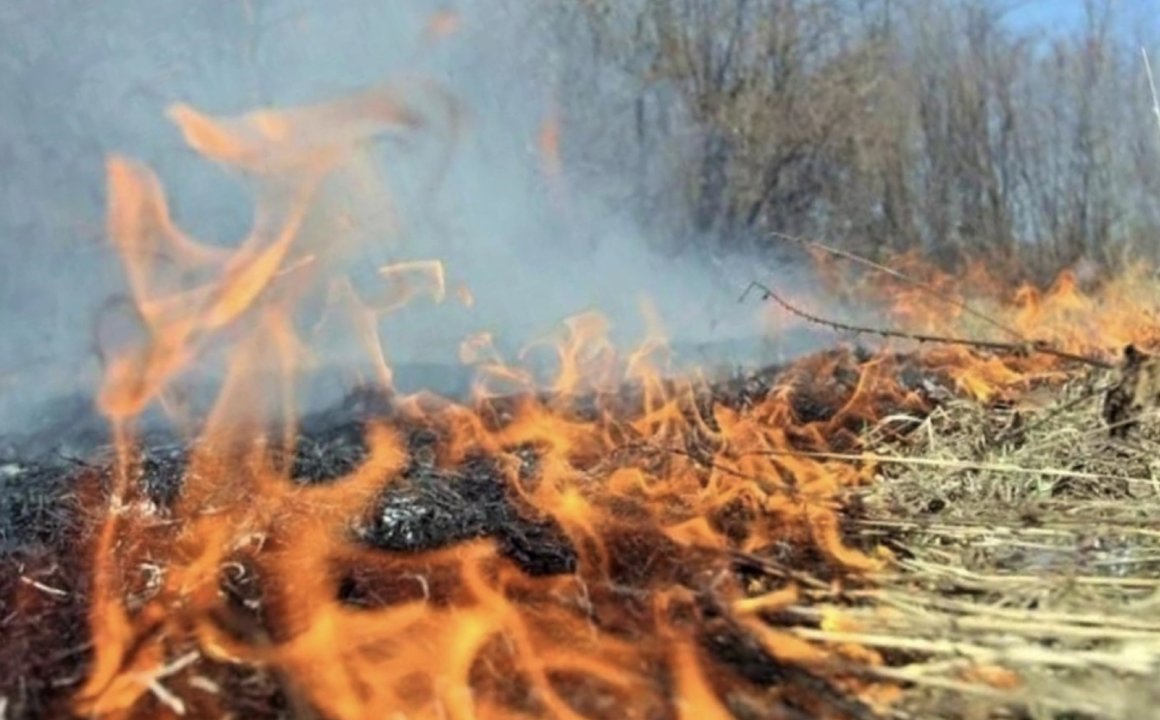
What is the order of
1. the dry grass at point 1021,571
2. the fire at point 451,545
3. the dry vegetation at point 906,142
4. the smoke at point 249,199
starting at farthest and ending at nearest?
the dry vegetation at point 906,142 < the smoke at point 249,199 < the fire at point 451,545 < the dry grass at point 1021,571

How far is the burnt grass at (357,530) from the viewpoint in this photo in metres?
2.45

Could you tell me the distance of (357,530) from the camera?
376cm

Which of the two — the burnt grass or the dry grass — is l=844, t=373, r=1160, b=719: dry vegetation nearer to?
the dry grass

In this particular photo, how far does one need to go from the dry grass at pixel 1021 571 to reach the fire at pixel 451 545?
0.13 metres

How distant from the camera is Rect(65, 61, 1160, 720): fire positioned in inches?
96.3

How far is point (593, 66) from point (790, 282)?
3526 millimetres

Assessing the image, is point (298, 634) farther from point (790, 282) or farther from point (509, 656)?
point (790, 282)

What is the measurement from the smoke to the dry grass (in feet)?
16.3

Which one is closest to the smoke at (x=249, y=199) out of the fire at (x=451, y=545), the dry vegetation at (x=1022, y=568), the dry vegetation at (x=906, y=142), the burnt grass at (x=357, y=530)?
the fire at (x=451, y=545)

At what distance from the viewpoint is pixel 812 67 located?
1650 cm

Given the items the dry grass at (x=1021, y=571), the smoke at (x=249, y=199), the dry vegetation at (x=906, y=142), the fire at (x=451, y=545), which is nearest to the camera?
the dry grass at (x=1021, y=571)

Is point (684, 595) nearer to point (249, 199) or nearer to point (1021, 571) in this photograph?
point (1021, 571)

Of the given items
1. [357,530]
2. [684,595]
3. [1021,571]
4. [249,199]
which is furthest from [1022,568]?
[249,199]

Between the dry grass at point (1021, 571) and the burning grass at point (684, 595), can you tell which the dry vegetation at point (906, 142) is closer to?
the dry grass at point (1021, 571)
